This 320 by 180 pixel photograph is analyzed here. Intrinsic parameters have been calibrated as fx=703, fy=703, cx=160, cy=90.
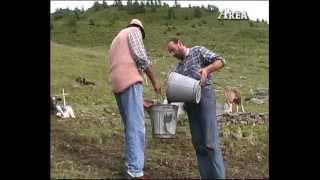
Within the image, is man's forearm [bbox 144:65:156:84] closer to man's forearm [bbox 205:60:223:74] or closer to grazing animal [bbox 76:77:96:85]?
man's forearm [bbox 205:60:223:74]

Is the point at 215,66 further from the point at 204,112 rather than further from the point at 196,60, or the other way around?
the point at 204,112

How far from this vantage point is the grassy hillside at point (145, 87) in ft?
20.1

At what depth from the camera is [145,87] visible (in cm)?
608

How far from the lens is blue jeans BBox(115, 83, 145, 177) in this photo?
5.87 meters

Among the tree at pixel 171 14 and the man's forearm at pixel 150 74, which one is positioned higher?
the tree at pixel 171 14

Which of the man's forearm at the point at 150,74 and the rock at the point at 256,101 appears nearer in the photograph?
the man's forearm at the point at 150,74

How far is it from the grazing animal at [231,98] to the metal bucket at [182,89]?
1.87 ft

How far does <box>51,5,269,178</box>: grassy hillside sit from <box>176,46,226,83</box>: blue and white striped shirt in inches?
8.4

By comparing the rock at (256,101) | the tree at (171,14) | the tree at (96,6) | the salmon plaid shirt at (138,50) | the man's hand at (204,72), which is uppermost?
the tree at (96,6)

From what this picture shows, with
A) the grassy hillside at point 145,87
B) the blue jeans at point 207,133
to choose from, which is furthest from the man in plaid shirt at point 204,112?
the grassy hillside at point 145,87

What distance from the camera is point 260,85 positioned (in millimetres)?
6617

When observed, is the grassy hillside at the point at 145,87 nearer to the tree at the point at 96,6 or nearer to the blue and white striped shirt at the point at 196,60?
the tree at the point at 96,6
